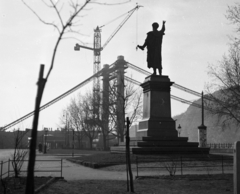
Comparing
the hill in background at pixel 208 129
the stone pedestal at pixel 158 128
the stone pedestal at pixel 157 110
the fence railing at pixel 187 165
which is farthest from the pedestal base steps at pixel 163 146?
the hill in background at pixel 208 129

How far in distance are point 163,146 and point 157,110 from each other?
2.77 meters

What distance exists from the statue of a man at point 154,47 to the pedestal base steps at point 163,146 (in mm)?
5250

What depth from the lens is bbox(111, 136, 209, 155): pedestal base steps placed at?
21922 millimetres

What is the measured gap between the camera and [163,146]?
Result: 22688 mm

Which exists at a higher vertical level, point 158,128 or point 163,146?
point 158,128

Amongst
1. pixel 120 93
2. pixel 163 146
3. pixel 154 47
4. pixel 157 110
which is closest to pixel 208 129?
pixel 120 93

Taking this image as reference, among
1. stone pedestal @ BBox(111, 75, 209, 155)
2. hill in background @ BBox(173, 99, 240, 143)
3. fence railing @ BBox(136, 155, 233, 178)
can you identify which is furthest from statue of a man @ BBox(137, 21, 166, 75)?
hill in background @ BBox(173, 99, 240, 143)

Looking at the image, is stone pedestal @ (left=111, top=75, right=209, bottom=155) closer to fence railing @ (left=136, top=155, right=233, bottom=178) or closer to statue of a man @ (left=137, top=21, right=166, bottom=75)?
statue of a man @ (left=137, top=21, right=166, bottom=75)

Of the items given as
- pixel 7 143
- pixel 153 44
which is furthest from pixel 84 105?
pixel 7 143

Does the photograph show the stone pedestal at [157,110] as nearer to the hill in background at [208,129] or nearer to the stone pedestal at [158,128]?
the stone pedestal at [158,128]

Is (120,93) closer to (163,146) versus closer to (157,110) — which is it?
(157,110)

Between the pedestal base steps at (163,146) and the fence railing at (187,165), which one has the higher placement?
the pedestal base steps at (163,146)

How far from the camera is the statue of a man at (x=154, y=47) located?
85.9 feet

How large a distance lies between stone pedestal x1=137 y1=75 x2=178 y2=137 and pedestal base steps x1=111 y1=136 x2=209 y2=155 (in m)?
0.54
